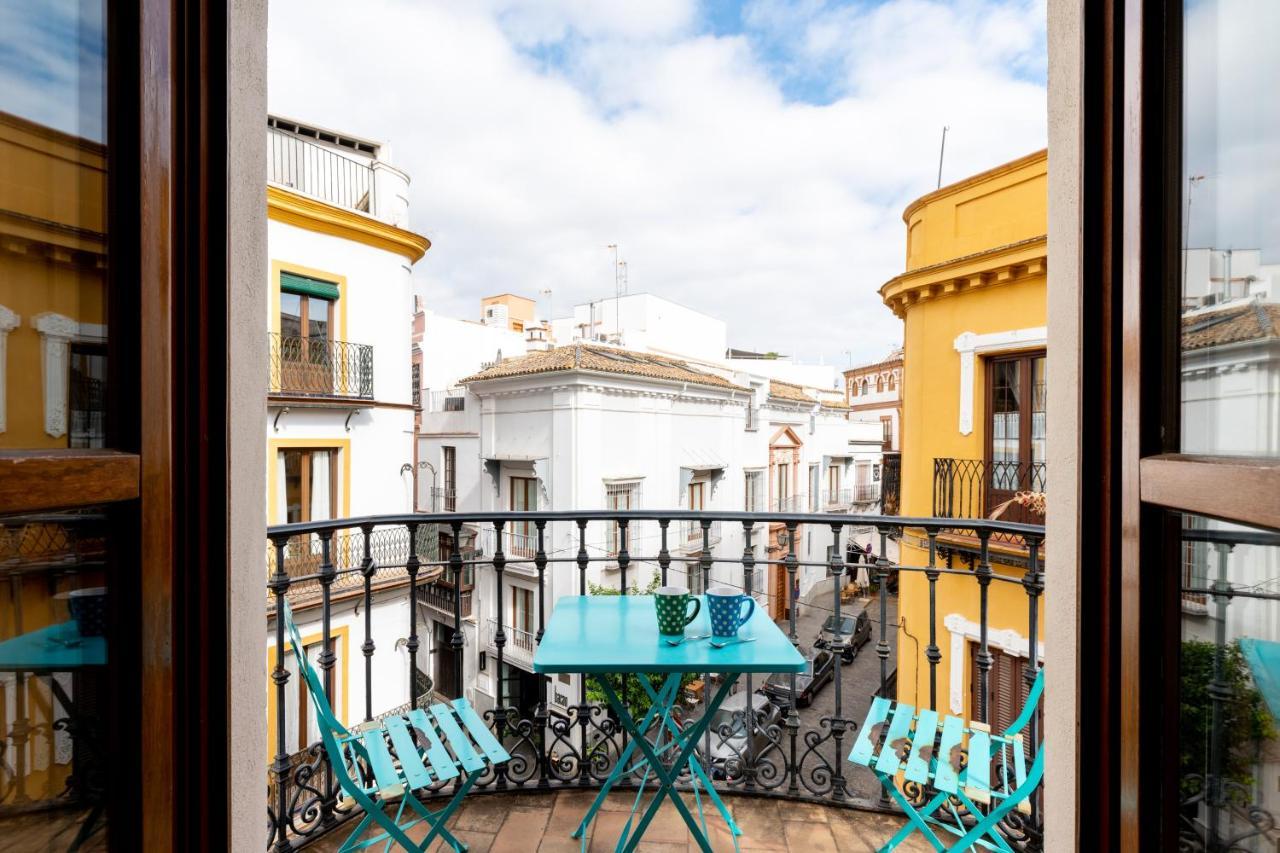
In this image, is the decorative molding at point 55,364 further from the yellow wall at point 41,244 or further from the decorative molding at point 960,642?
the decorative molding at point 960,642

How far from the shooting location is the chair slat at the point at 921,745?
5.24ft

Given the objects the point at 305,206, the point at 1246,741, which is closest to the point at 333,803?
the point at 1246,741

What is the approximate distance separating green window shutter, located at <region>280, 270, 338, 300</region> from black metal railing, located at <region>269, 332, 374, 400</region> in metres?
0.57

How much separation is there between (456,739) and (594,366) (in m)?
9.45

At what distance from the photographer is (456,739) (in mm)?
1711

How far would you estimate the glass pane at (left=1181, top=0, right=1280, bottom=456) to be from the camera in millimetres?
521

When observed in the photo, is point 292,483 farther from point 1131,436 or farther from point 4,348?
point 1131,436

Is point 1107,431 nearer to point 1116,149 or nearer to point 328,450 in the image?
point 1116,149

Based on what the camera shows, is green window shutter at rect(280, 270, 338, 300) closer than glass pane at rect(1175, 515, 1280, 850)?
No

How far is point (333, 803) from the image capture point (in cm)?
192

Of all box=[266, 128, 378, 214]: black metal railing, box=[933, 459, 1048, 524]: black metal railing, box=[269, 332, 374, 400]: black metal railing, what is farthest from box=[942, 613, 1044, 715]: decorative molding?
box=[266, 128, 378, 214]: black metal railing

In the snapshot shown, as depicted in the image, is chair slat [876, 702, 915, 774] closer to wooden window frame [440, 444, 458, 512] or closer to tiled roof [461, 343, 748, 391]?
tiled roof [461, 343, 748, 391]

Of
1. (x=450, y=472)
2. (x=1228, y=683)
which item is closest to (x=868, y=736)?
(x=1228, y=683)

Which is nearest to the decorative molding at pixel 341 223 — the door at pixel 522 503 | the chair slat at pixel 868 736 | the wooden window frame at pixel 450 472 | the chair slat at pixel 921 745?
the door at pixel 522 503
